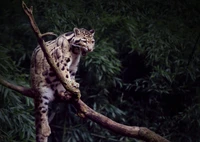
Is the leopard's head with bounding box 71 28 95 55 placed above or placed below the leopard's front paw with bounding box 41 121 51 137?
above

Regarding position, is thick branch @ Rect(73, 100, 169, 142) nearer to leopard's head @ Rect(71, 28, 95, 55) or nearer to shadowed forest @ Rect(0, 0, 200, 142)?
leopard's head @ Rect(71, 28, 95, 55)

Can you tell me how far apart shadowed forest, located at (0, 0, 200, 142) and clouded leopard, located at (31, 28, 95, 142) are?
1596 millimetres

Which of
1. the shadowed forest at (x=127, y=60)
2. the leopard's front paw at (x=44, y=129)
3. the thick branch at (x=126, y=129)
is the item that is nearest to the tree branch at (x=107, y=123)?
the thick branch at (x=126, y=129)

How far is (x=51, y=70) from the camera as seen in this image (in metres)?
3.17

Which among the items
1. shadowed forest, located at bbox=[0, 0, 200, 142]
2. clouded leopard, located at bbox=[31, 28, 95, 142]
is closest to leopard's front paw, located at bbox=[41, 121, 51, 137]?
clouded leopard, located at bbox=[31, 28, 95, 142]

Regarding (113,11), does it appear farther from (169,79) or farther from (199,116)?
(199,116)

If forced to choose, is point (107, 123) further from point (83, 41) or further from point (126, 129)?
point (83, 41)

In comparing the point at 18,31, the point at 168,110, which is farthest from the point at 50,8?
the point at 168,110

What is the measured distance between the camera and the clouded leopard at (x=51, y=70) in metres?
3.11

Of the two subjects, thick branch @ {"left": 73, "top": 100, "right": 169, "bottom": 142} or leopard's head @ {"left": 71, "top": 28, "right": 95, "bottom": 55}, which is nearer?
thick branch @ {"left": 73, "top": 100, "right": 169, "bottom": 142}

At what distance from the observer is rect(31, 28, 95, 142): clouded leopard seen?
10.2ft

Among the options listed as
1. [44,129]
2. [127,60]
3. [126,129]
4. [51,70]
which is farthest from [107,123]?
[127,60]

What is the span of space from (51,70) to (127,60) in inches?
95.9

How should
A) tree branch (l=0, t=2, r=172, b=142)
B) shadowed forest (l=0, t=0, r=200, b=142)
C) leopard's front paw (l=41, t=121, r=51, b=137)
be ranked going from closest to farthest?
1. tree branch (l=0, t=2, r=172, b=142)
2. leopard's front paw (l=41, t=121, r=51, b=137)
3. shadowed forest (l=0, t=0, r=200, b=142)
